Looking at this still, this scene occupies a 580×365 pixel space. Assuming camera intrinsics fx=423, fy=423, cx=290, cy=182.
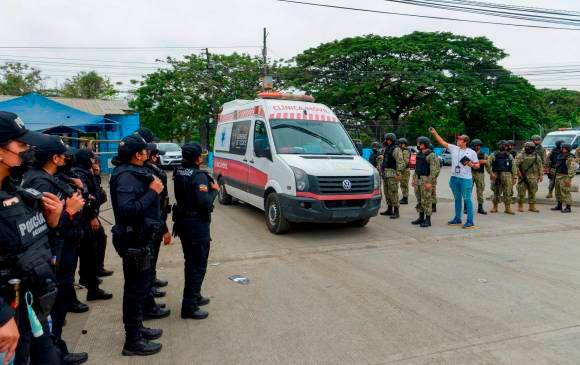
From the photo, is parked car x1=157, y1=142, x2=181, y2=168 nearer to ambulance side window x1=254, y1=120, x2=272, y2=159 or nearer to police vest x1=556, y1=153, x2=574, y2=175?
ambulance side window x1=254, y1=120, x2=272, y2=159

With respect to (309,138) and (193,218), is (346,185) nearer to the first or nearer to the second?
(309,138)

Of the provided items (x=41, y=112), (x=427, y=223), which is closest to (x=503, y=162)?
(x=427, y=223)

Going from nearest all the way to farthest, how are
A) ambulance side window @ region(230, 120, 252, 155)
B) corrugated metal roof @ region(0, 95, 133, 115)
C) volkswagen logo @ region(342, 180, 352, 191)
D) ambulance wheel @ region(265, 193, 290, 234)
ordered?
volkswagen logo @ region(342, 180, 352, 191) < ambulance wheel @ region(265, 193, 290, 234) < ambulance side window @ region(230, 120, 252, 155) < corrugated metal roof @ region(0, 95, 133, 115)

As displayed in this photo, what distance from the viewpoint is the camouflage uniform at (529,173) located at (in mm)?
9953

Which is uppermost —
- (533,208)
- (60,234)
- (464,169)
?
(464,169)

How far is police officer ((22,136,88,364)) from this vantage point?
3047 mm

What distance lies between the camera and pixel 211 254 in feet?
20.7

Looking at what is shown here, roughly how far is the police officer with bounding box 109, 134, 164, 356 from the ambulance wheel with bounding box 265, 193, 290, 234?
3.98m

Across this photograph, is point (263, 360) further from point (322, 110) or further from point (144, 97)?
point (144, 97)

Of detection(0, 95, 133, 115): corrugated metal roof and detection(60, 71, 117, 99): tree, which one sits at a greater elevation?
detection(60, 71, 117, 99): tree

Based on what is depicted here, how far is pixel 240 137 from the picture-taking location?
9.09 meters

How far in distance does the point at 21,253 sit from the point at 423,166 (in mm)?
7548

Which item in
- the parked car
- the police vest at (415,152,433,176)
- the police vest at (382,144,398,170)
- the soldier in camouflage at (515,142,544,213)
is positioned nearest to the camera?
the police vest at (415,152,433,176)

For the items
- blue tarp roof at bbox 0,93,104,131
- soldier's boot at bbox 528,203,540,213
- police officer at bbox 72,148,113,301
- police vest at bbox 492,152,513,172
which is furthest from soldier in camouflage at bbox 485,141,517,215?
blue tarp roof at bbox 0,93,104,131
